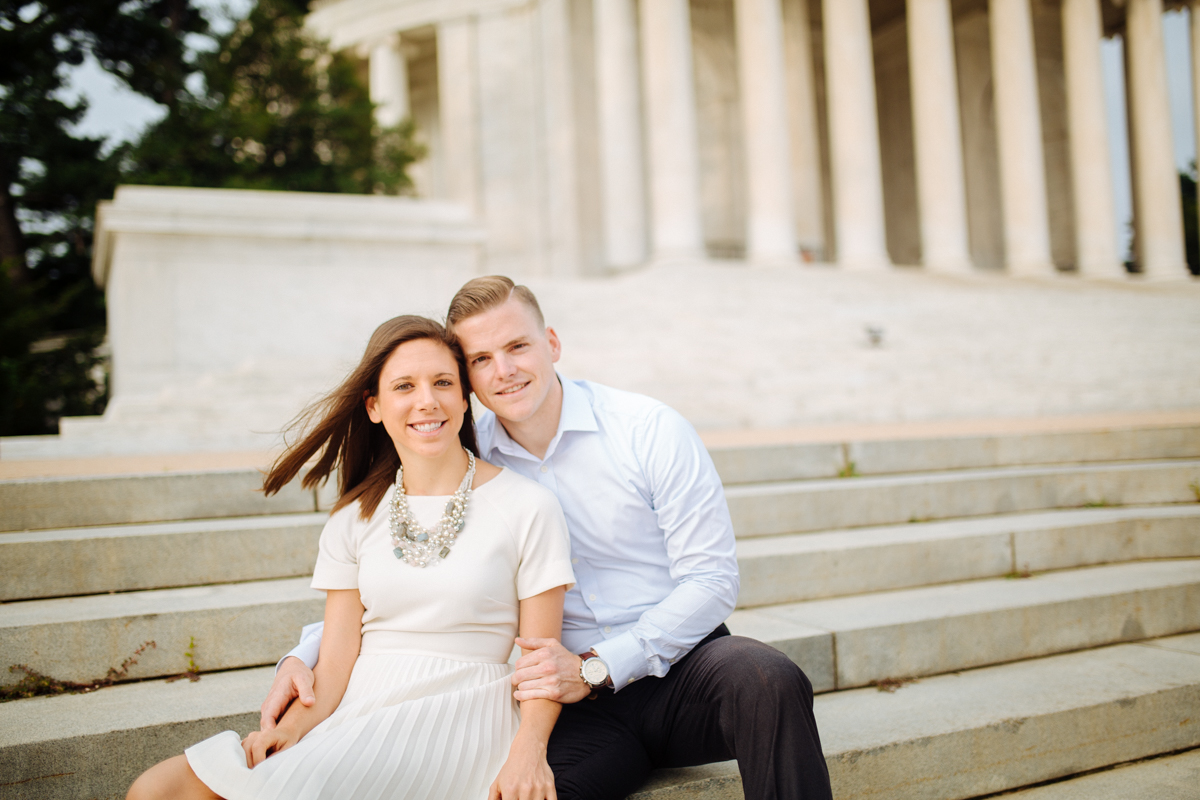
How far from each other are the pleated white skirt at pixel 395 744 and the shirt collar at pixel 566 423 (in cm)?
77

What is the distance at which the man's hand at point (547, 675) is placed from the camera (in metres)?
2.57

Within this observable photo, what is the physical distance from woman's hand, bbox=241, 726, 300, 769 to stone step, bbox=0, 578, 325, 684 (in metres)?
1.39

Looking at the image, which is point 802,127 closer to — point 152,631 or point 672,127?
point 672,127

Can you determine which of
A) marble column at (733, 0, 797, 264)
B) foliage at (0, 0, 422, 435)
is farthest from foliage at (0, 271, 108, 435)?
marble column at (733, 0, 797, 264)

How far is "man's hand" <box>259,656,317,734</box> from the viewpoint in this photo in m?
2.56

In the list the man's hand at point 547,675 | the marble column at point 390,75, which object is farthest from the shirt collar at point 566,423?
the marble column at point 390,75

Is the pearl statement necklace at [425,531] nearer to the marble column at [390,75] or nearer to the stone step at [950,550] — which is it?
the stone step at [950,550]

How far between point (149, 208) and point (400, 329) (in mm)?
11574

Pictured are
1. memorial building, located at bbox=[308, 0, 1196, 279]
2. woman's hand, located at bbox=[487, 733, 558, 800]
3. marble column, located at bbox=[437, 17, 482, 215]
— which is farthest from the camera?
marble column, located at bbox=[437, 17, 482, 215]

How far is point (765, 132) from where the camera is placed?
25.7 meters

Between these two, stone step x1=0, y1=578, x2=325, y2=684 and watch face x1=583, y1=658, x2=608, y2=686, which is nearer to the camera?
watch face x1=583, y1=658, x2=608, y2=686

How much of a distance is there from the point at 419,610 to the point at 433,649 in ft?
0.44

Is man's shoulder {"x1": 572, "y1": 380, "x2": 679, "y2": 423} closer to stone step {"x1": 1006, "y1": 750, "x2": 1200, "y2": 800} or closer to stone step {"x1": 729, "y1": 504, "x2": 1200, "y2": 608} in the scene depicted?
stone step {"x1": 729, "y1": 504, "x2": 1200, "y2": 608}

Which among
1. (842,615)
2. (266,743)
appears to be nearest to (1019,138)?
(842,615)
